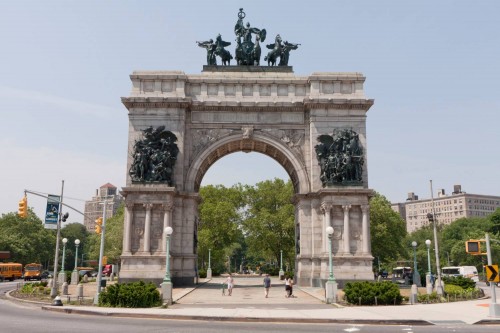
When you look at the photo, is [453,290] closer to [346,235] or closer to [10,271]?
[346,235]

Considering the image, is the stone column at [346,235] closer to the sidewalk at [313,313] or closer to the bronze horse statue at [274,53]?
the sidewalk at [313,313]

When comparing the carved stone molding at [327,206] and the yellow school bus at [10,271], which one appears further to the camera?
the yellow school bus at [10,271]

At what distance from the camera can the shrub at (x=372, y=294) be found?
24.3 m

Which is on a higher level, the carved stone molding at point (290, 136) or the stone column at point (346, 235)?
the carved stone molding at point (290, 136)

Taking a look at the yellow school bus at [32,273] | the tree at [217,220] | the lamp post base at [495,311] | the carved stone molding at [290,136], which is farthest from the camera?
the tree at [217,220]

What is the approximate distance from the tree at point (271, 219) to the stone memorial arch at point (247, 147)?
29520 millimetres

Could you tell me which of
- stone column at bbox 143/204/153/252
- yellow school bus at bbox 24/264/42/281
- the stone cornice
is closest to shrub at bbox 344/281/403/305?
stone column at bbox 143/204/153/252

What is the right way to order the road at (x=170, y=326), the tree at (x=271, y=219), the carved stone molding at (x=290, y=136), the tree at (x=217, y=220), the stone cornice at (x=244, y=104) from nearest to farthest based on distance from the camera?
the road at (x=170, y=326) < the stone cornice at (x=244, y=104) < the carved stone molding at (x=290, y=136) < the tree at (x=271, y=219) < the tree at (x=217, y=220)

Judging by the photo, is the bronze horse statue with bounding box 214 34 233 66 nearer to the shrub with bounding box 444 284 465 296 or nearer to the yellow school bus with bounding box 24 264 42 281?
the shrub with bounding box 444 284 465 296

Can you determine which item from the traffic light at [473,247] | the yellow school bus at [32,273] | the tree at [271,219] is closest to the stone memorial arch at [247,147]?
the traffic light at [473,247]

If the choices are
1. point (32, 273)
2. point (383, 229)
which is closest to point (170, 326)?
point (383, 229)

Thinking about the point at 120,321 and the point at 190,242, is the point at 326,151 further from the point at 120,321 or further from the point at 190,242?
the point at 120,321

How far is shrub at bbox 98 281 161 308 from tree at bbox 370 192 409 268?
42.8m

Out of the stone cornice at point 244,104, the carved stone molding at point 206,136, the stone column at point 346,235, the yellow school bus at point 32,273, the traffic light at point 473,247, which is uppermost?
the stone cornice at point 244,104
